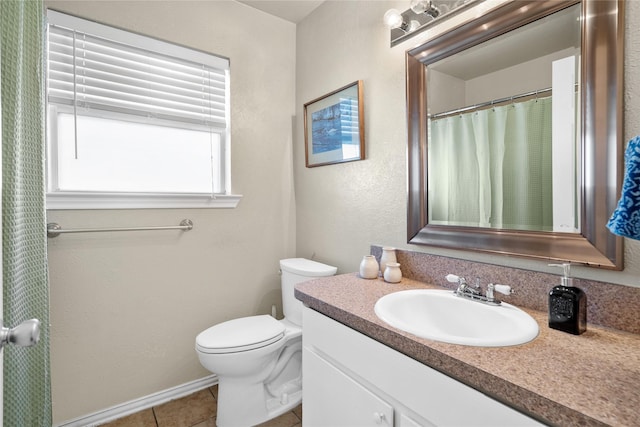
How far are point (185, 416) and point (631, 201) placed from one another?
2081mm

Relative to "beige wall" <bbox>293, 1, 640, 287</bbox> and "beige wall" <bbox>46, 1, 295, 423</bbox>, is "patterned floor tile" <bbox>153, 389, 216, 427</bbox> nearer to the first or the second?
"beige wall" <bbox>46, 1, 295, 423</bbox>

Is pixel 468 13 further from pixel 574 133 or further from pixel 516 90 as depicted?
pixel 574 133

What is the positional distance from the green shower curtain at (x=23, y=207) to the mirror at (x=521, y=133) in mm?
1441

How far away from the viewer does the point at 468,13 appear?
1282mm

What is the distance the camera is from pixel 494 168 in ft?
4.05

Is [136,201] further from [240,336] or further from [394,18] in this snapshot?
[394,18]

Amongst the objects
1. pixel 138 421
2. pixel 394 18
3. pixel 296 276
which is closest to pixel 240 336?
pixel 296 276

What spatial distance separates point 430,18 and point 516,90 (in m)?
0.52

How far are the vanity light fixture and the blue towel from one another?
1.04m

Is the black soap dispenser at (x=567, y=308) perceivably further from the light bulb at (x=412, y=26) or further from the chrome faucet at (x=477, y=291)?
the light bulb at (x=412, y=26)

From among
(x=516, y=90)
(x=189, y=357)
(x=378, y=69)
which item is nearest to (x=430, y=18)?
(x=378, y=69)

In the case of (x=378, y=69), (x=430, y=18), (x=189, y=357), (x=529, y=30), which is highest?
(x=430, y=18)

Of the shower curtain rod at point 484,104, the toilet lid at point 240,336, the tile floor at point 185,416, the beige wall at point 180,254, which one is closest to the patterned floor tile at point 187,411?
the tile floor at point 185,416

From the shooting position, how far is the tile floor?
1.71 metres
